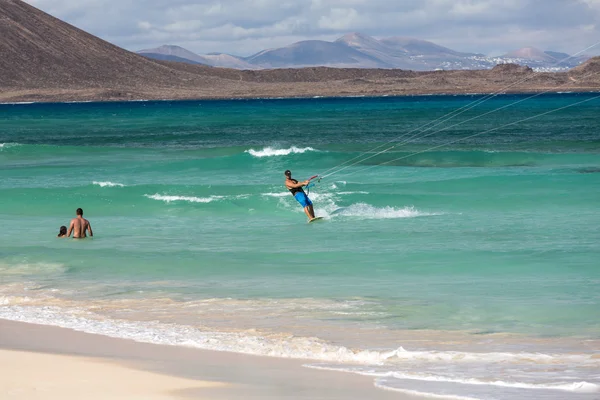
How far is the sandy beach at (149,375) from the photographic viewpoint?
714 cm

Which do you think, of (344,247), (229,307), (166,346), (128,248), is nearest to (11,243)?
(128,248)

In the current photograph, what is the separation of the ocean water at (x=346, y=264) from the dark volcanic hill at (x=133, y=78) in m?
90.2

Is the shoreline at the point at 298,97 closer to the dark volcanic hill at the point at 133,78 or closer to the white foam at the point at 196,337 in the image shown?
the dark volcanic hill at the point at 133,78

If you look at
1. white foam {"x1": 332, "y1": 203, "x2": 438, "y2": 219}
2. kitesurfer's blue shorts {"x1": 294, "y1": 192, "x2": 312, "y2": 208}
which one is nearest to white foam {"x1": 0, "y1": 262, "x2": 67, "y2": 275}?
kitesurfer's blue shorts {"x1": 294, "y1": 192, "x2": 312, "y2": 208}

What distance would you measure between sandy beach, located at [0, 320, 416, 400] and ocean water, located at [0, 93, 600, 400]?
0.32 meters

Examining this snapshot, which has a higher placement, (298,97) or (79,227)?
(298,97)

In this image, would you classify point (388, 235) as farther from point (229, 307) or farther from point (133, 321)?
point (133, 321)

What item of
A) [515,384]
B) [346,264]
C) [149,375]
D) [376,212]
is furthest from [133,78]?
[515,384]

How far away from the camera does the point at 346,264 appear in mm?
13305

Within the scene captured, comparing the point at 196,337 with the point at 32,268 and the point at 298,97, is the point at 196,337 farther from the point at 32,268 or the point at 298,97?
the point at 298,97

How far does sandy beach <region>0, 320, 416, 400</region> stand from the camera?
714cm

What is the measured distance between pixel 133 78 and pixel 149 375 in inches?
5047

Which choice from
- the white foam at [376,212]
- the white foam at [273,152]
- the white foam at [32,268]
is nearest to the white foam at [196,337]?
the white foam at [32,268]

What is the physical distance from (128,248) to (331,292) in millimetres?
4953
